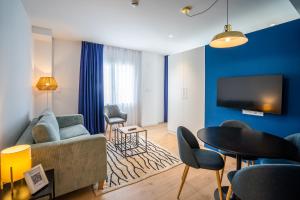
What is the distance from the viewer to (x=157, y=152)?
10.3ft

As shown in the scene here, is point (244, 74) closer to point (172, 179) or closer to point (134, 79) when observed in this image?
point (172, 179)

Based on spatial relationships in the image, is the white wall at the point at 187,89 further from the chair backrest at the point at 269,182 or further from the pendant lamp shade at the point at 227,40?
the chair backrest at the point at 269,182

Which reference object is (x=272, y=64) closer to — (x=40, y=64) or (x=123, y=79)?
(x=123, y=79)

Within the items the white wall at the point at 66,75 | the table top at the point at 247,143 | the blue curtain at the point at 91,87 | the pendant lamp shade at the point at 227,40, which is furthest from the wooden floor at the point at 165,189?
the white wall at the point at 66,75

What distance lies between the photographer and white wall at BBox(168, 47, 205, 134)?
3500 millimetres

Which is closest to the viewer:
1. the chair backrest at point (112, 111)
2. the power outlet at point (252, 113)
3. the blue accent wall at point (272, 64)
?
the blue accent wall at point (272, 64)

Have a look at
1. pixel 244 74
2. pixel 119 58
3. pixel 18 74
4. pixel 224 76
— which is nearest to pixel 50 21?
pixel 18 74

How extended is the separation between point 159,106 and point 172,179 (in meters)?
3.74

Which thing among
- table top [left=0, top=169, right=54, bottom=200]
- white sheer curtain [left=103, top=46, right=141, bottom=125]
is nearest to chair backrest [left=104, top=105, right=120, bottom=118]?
white sheer curtain [left=103, top=46, right=141, bottom=125]

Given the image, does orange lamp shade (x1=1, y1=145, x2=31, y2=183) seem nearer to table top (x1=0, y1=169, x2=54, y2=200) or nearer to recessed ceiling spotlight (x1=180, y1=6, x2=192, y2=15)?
table top (x1=0, y1=169, x2=54, y2=200)

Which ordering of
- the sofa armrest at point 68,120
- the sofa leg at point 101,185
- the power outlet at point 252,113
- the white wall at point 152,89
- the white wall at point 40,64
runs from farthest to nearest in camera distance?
1. the white wall at point 152,89
2. the white wall at point 40,64
3. the sofa armrest at point 68,120
4. the power outlet at point 252,113
5. the sofa leg at point 101,185

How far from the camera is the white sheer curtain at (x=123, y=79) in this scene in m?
4.65

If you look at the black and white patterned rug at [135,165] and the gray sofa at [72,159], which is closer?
the gray sofa at [72,159]

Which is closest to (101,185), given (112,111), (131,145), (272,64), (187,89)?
(131,145)
